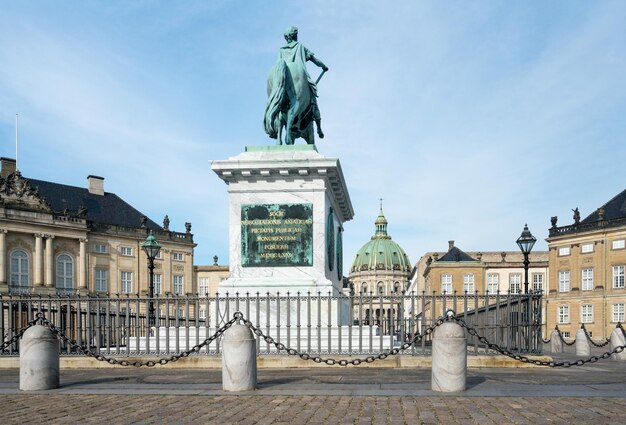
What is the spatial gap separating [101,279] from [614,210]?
57.8 metres

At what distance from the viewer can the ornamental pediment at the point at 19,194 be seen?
217ft

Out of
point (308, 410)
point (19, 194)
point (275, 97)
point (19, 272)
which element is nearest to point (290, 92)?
point (275, 97)

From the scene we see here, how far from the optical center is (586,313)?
2776 inches

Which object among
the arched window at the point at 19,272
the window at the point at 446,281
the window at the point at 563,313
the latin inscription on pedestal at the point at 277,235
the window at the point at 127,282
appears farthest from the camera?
the window at the point at 446,281

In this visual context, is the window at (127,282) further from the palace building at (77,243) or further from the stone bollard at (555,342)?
the stone bollard at (555,342)

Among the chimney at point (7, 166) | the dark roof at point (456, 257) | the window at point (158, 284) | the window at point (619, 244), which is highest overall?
the chimney at point (7, 166)

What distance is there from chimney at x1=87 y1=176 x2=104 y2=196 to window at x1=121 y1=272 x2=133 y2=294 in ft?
36.5

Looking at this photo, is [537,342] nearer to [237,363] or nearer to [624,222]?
[237,363]

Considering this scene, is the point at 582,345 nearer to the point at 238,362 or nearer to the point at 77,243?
the point at 238,362

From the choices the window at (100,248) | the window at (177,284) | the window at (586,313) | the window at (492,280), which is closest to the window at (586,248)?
the window at (586,313)

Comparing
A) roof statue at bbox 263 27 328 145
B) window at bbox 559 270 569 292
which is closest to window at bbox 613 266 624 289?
window at bbox 559 270 569 292

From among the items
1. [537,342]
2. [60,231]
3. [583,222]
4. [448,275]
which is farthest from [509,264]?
[537,342]

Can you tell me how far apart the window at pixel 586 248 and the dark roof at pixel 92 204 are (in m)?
50.5

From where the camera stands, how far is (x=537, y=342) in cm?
1521
